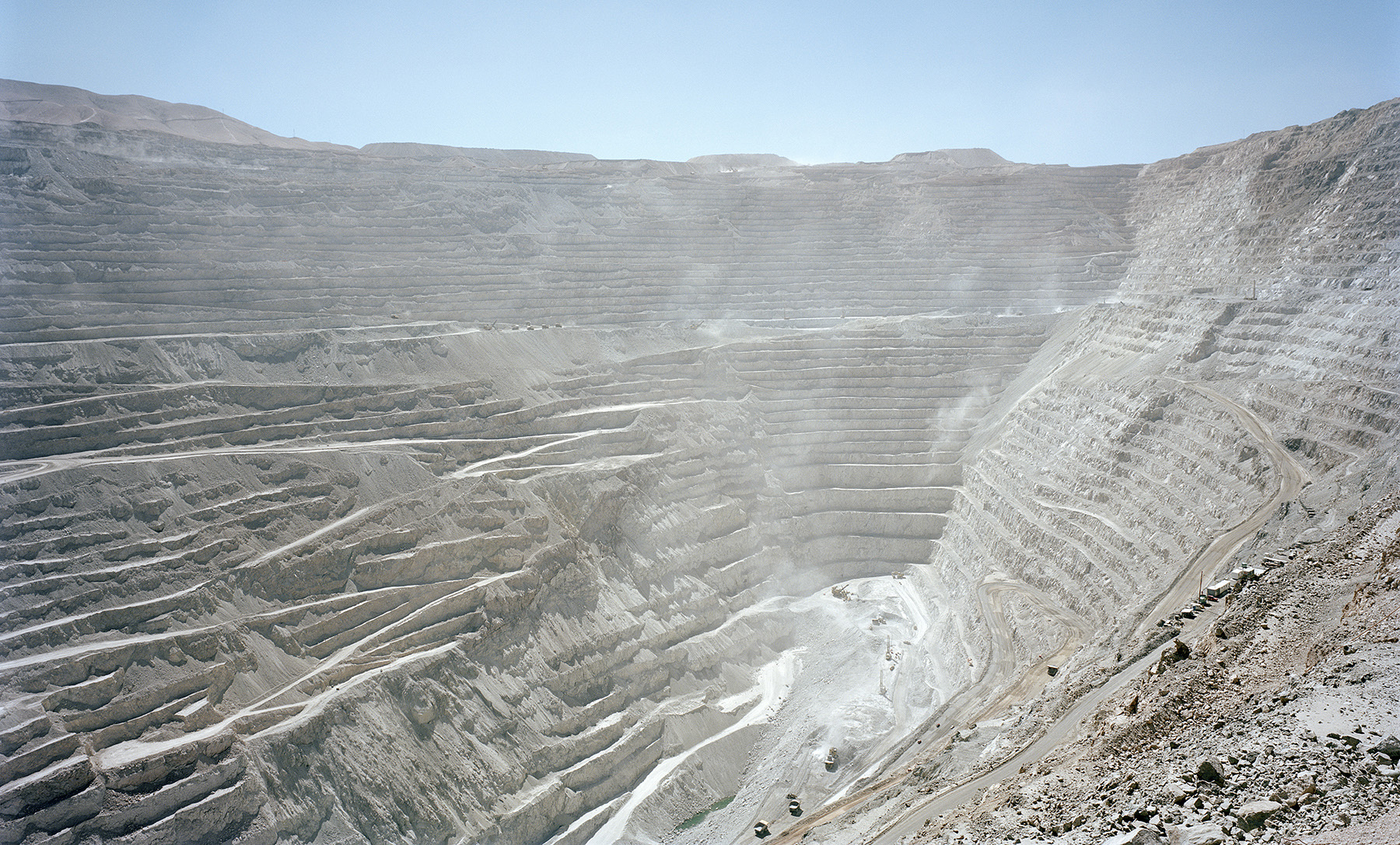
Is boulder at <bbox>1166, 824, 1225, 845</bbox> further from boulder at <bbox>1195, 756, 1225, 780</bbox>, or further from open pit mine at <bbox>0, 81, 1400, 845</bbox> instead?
boulder at <bbox>1195, 756, 1225, 780</bbox>

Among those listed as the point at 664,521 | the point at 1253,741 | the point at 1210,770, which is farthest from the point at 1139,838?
the point at 664,521

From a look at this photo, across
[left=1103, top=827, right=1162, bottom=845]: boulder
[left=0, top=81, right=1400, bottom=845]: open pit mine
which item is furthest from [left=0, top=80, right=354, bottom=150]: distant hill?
[left=1103, top=827, right=1162, bottom=845]: boulder

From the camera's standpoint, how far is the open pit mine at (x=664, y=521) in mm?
18469

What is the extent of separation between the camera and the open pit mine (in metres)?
18.5

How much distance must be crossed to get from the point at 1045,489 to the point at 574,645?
2161cm

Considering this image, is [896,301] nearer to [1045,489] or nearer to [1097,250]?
[1097,250]

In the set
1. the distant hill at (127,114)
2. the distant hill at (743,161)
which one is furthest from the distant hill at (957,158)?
the distant hill at (127,114)

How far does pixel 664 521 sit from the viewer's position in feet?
119

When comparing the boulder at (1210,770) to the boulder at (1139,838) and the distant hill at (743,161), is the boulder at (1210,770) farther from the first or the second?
the distant hill at (743,161)

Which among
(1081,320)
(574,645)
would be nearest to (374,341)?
(574,645)

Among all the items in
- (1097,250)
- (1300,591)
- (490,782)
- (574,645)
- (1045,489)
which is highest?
(1097,250)

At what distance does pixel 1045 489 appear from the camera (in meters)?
36.3

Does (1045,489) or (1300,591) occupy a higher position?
(1300,591)

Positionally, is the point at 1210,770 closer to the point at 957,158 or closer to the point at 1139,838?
the point at 1139,838
